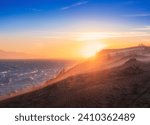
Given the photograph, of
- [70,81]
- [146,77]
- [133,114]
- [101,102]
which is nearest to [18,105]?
[70,81]

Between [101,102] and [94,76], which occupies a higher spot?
[94,76]

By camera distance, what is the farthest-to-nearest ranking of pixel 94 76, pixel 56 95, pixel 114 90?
pixel 94 76, pixel 56 95, pixel 114 90

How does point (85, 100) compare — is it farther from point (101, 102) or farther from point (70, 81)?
point (70, 81)

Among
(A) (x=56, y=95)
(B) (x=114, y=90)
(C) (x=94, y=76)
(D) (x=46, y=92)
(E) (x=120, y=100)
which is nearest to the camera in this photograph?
(E) (x=120, y=100)

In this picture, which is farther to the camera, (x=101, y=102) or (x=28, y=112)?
(x=101, y=102)

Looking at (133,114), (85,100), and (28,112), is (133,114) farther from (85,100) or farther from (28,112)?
(85,100)

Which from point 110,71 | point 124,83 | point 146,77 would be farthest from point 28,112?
point 110,71
